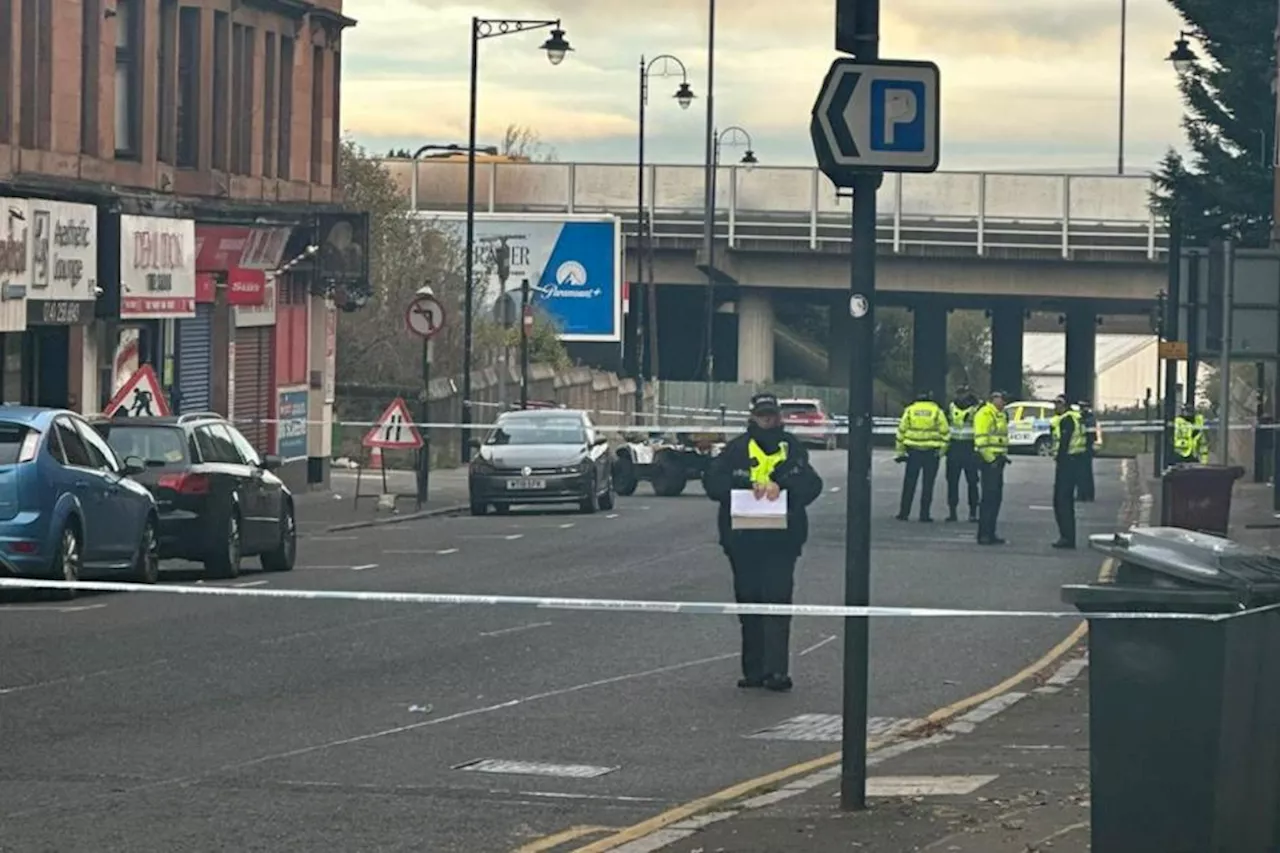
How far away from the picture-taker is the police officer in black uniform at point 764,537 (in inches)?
605

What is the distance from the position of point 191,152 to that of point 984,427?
15075mm

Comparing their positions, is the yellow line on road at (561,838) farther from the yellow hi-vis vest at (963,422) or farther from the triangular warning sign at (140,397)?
the yellow hi-vis vest at (963,422)

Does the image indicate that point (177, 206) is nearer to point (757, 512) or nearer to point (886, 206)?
point (757, 512)

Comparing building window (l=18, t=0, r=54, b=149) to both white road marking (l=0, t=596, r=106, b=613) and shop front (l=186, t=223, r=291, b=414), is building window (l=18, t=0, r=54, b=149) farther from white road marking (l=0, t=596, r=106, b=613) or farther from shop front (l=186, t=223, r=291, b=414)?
white road marking (l=0, t=596, r=106, b=613)

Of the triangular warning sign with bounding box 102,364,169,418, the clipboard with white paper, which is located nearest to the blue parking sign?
the clipboard with white paper

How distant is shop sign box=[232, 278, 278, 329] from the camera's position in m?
41.7

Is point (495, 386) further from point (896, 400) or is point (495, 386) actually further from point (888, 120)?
point (888, 120)

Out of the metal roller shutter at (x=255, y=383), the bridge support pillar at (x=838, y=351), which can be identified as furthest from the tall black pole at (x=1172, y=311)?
the bridge support pillar at (x=838, y=351)

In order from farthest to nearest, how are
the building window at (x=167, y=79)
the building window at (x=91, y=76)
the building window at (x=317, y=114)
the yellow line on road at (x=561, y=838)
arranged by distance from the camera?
1. the building window at (x=317, y=114)
2. the building window at (x=167, y=79)
3. the building window at (x=91, y=76)
4. the yellow line on road at (x=561, y=838)

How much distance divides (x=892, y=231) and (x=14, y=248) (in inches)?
1668

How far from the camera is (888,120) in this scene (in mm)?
9703

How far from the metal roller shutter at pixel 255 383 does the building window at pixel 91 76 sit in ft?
21.5

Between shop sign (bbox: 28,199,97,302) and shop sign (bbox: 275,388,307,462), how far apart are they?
30.9 ft

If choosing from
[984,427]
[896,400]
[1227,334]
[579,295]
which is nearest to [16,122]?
[984,427]
